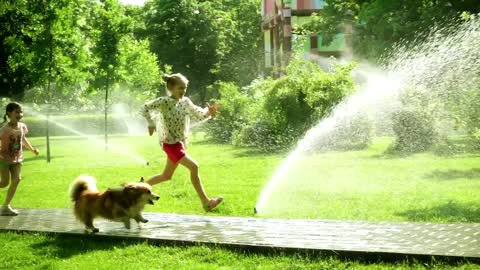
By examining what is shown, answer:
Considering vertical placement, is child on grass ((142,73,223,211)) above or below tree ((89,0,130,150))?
below

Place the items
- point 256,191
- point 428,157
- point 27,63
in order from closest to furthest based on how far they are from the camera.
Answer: point 256,191
point 428,157
point 27,63

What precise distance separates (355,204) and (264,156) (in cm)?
962

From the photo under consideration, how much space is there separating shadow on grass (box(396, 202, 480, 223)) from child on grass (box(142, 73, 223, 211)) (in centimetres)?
287

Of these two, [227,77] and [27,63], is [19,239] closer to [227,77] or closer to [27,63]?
[27,63]

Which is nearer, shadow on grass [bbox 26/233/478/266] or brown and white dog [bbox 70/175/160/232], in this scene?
shadow on grass [bbox 26/233/478/266]

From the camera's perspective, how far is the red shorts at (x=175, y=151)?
28.3 ft

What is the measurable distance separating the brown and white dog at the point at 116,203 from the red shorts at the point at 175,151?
43.6 inches

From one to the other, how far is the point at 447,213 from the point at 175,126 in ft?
13.9

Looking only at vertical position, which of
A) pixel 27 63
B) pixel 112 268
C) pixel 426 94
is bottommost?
pixel 112 268

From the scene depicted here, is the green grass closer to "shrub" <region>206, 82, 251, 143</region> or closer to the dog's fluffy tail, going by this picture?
Result: the dog's fluffy tail

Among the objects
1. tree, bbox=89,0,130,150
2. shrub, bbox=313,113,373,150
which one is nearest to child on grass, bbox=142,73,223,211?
shrub, bbox=313,113,373,150

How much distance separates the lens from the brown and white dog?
742 cm

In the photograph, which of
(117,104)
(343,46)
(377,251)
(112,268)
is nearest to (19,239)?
(112,268)

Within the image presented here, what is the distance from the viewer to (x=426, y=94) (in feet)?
56.3
